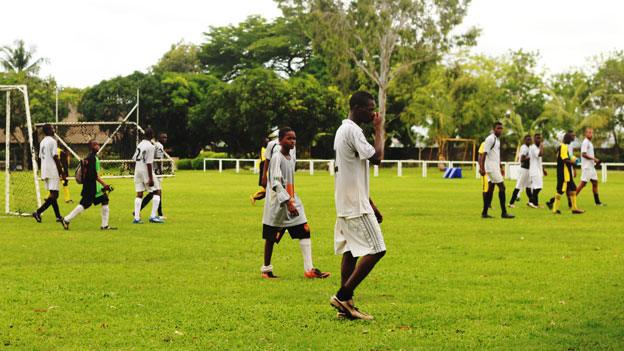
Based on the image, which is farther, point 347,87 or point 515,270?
point 347,87

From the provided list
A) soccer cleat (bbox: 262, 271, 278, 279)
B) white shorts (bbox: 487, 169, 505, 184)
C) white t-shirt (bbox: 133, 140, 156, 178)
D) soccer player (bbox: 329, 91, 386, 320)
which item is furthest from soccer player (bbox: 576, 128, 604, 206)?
soccer player (bbox: 329, 91, 386, 320)

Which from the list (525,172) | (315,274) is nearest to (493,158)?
(525,172)

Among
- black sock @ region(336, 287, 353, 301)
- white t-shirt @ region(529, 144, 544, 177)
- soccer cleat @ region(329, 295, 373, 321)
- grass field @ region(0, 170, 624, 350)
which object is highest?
white t-shirt @ region(529, 144, 544, 177)

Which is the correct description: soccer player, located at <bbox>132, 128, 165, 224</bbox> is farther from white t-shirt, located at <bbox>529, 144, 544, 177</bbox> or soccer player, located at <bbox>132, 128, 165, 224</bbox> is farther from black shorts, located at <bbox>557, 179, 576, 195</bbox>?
white t-shirt, located at <bbox>529, 144, 544, 177</bbox>

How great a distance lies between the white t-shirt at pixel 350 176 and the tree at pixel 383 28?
4924cm

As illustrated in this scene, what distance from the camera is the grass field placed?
732 cm

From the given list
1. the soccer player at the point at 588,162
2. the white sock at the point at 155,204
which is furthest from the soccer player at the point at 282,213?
the soccer player at the point at 588,162

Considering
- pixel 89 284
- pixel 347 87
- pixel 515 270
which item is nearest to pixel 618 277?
pixel 515 270

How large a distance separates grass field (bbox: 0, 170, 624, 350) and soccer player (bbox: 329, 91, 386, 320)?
1.02ft

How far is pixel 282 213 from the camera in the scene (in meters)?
10.8

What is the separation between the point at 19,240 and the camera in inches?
592

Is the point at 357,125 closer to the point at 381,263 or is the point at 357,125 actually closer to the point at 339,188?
the point at 339,188

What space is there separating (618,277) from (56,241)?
28.7 ft

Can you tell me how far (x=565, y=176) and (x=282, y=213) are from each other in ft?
39.0
